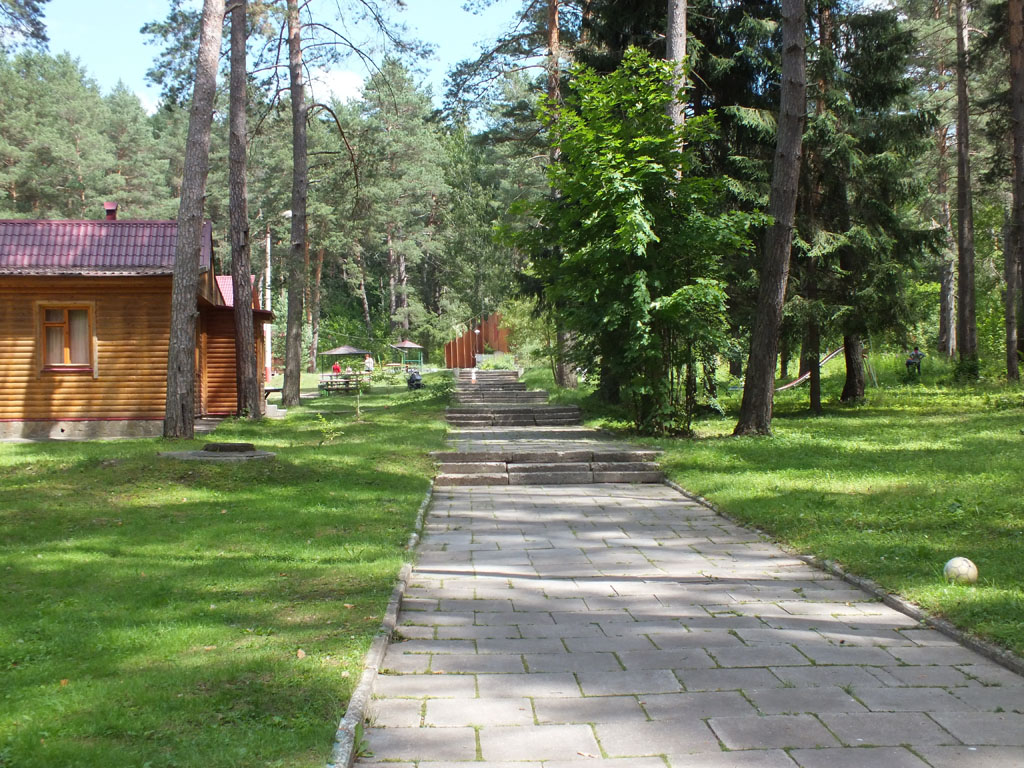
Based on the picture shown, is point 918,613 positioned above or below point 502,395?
below

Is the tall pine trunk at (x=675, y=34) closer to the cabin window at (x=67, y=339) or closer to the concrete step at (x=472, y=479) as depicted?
the concrete step at (x=472, y=479)

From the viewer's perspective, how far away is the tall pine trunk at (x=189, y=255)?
1433cm

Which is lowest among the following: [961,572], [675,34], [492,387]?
[961,572]

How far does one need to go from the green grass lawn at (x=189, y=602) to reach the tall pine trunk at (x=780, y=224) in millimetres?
6318

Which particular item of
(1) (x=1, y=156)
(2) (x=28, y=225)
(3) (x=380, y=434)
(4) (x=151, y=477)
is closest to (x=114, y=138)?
(1) (x=1, y=156)

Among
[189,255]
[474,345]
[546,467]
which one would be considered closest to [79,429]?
[189,255]

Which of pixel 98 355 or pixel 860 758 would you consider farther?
pixel 98 355

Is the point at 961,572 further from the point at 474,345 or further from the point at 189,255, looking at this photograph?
the point at 474,345

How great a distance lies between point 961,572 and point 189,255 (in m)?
12.6

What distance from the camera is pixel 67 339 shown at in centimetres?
1844

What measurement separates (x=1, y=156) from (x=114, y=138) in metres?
10.1

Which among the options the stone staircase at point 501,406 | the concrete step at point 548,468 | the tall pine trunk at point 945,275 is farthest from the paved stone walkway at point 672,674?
the tall pine trunk at point 945,275

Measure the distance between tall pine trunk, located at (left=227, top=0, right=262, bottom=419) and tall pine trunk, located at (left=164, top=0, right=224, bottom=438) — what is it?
557 cm

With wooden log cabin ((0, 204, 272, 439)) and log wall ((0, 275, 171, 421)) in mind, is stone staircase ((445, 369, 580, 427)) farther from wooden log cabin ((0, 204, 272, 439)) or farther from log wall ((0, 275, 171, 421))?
wooden log cabin ((0, 204, 272, 439))
